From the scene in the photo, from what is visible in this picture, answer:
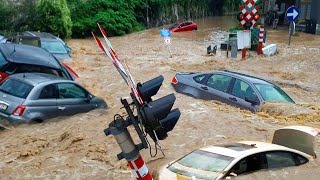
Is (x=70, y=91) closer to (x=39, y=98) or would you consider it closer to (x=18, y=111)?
(x=39, y=98)

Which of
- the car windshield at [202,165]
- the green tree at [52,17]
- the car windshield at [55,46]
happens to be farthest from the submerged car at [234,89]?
the green tree at [52,17]

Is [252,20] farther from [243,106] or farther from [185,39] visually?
[185,39]

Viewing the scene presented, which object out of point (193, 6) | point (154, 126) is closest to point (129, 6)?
point (193, 6)

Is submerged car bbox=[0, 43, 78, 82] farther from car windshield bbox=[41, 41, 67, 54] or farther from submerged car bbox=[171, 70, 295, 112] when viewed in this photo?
car windshield bbox=[41, 41, 67, 54]

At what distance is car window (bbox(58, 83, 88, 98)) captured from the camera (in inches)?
381

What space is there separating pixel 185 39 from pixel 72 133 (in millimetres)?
22705

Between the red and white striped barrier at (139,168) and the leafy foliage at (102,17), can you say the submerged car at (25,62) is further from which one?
the leafy foliage at (102,17)

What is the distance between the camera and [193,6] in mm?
48125

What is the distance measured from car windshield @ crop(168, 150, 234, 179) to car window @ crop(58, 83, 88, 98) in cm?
464

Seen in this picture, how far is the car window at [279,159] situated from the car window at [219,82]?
14.5 ft

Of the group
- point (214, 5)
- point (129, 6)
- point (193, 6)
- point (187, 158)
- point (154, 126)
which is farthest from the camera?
point (214, 5)

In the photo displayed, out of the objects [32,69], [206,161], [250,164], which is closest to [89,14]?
[32,69]

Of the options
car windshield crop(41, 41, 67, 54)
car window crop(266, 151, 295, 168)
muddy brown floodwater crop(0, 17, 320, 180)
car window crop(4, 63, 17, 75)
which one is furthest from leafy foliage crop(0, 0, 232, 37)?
car window crop(266, 151, 295, 168)

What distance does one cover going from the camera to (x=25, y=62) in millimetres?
10758
